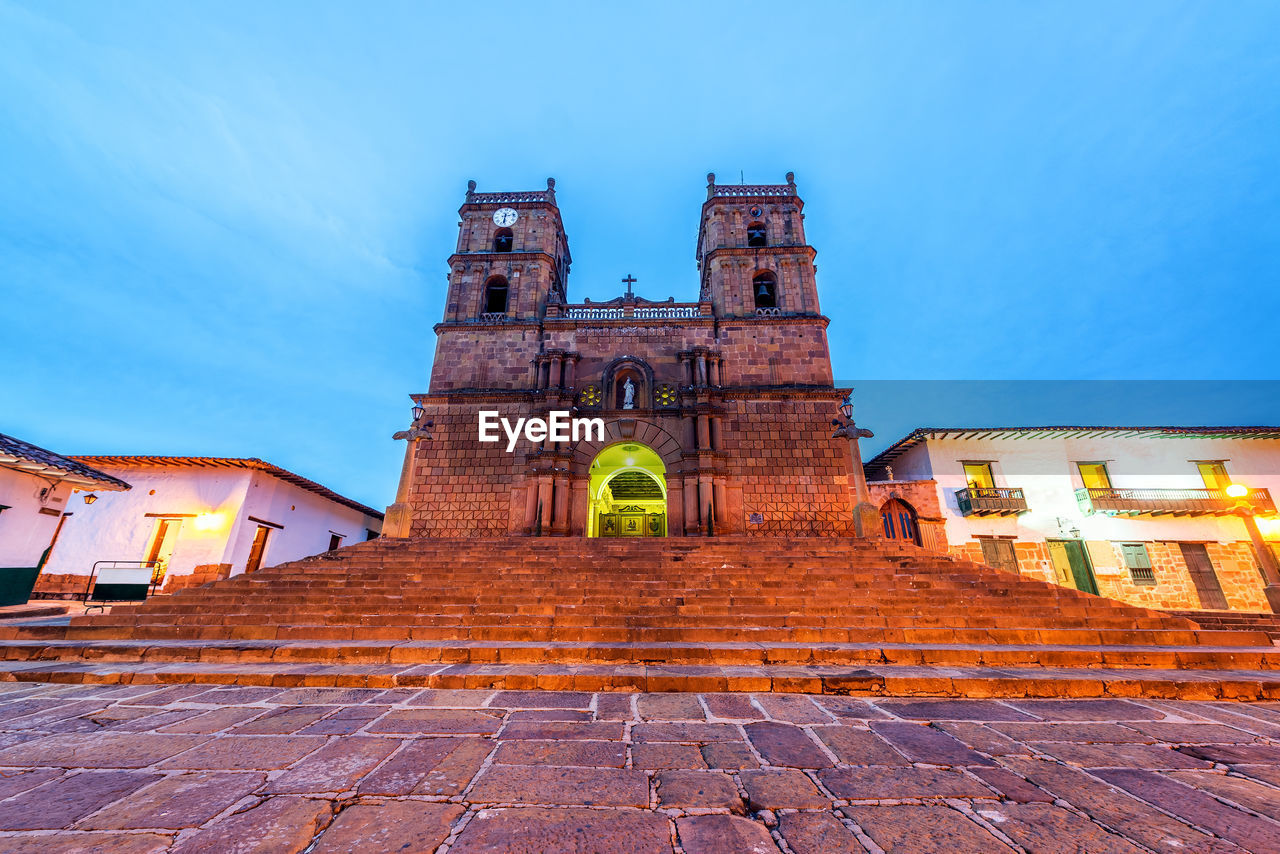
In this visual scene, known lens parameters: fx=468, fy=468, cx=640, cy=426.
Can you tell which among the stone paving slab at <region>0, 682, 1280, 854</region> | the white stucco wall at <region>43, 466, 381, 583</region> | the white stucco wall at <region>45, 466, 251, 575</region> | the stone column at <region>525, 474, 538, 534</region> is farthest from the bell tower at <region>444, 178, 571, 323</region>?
the stone paving slab at <region>0, 682, 1280, 854</region>

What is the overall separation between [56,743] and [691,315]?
1680cm

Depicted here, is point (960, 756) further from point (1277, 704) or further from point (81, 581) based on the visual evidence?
point (81, 581)

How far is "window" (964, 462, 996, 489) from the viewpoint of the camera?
55.5 ft

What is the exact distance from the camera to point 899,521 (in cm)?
1681

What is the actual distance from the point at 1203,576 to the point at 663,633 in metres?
20.9

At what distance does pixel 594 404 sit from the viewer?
52.5 feet

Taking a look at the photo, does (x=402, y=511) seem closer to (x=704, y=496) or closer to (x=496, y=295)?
(x=704, y=496)

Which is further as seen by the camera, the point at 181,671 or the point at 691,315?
the point at 691,315

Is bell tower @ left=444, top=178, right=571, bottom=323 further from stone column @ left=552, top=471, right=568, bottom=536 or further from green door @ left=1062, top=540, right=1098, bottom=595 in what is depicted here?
green door @ left=1062, top=540, right=1098, bottom=595

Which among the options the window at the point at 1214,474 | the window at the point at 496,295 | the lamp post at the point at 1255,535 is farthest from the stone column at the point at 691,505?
the window at the point at 1214,474

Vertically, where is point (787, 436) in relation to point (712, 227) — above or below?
below

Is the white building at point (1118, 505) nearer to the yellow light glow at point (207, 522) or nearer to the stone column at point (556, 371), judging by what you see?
the stone column at point (556, 371)

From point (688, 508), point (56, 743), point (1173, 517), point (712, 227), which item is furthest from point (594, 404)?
point (1173, 517)

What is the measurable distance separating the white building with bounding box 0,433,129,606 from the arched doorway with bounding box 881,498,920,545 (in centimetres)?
2164
